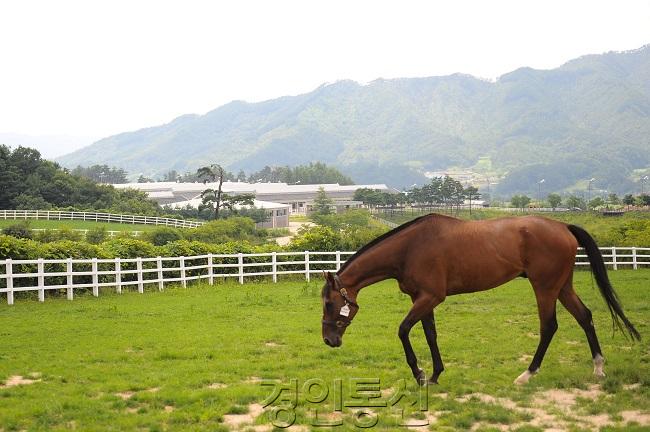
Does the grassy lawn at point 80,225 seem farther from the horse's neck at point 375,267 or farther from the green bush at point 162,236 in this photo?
the horse's neck at point 375,267

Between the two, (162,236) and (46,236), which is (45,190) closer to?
(162,236)

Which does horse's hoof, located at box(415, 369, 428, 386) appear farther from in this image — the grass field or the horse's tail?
the horse's tail

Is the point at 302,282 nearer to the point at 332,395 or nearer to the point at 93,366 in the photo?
the point at 93,366

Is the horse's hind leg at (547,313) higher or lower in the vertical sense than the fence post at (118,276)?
higher

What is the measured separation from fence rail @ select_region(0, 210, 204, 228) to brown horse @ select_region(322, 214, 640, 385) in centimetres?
5133

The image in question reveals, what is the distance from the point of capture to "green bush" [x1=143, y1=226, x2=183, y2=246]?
148ft

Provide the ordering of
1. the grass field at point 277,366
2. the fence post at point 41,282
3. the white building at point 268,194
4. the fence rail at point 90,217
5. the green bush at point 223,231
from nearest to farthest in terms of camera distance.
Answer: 1. the grass field at point 277,366
2. the fence post at point 41,282
3. the green bush at point 223,231
4. the fence rail at point 90,217
5. the white building at point 268,194

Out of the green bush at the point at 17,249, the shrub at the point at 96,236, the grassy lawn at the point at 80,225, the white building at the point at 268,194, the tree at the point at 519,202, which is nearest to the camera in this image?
the green bush at the point at 17,249

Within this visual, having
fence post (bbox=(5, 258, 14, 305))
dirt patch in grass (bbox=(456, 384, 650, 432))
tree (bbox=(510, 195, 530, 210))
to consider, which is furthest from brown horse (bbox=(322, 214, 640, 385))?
tree (bbox=(510, 195, 530, 210))

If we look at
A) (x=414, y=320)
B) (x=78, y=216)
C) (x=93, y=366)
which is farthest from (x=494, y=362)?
(x=78, y=216)

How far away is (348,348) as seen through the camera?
10539 millimetres

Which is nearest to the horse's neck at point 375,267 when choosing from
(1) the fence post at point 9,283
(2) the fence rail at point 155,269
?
(2) the fence rail at point 155,269

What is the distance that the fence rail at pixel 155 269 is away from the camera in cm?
1838

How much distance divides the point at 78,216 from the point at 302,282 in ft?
137
